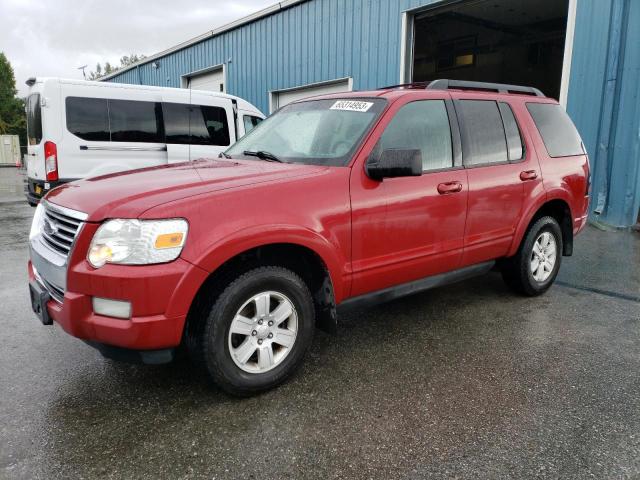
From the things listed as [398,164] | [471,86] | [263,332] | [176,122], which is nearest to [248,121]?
[176,122]

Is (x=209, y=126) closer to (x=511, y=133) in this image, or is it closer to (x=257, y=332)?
(x=511, y=133)

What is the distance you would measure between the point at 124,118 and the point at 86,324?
713 centimetres

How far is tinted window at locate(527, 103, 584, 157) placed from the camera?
4.44 meters

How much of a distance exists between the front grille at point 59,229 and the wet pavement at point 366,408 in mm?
849

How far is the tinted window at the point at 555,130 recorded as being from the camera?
4.44m

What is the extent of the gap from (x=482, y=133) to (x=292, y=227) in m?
1.99

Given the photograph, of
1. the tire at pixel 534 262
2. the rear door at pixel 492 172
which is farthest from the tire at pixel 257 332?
the tire at pixel 534 262

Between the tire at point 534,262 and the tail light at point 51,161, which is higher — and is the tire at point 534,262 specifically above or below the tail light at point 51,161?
below

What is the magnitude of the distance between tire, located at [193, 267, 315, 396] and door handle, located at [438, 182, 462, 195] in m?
1.27

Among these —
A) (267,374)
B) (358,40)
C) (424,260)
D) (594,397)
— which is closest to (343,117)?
(424,260)

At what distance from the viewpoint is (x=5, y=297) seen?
4500 millimetres

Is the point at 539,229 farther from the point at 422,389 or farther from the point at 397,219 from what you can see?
the point at 422,389

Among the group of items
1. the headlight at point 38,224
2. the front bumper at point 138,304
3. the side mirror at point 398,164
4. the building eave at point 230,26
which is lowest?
the front bumper at point 138,304

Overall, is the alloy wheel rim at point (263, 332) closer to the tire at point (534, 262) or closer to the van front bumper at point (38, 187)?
the tire at point (534, 262)
